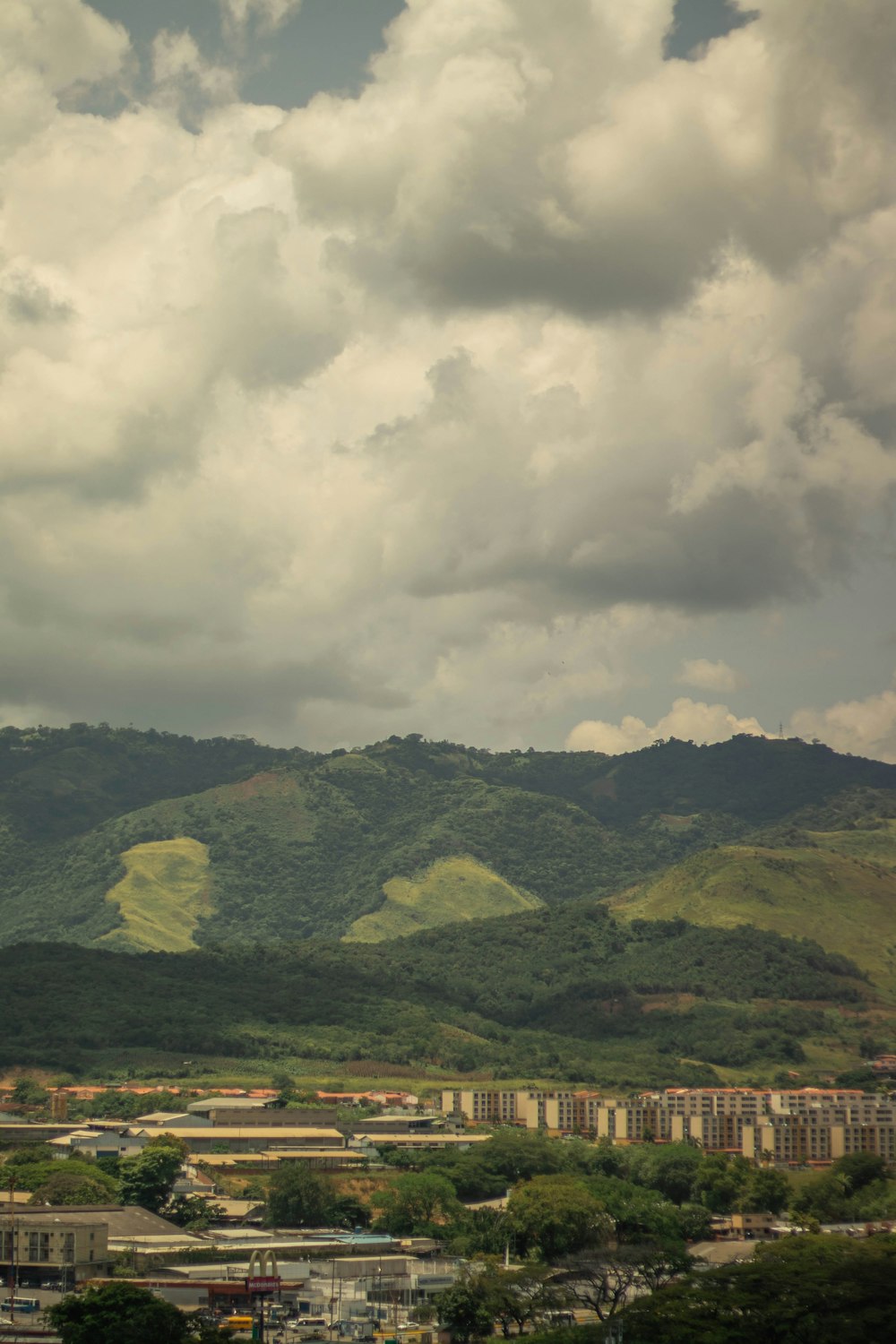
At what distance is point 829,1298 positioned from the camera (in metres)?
88.6

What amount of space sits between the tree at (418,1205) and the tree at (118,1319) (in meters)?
50.5

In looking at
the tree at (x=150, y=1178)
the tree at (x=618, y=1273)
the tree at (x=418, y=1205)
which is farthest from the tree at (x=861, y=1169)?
the tree at (x=150, y=1178)

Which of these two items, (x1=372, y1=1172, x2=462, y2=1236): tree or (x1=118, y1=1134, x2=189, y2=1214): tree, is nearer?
(x1=372, y1=1172, x2=462, y2=1236): tree

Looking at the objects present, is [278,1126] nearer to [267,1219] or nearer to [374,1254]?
[267,1219]

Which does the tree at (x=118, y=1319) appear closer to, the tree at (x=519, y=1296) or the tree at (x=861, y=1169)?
the tree at (x=519, y=1296)

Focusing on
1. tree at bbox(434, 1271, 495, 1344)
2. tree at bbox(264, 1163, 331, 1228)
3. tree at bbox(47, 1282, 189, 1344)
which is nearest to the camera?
tree at bbox(47, 1282, 189, 1344)

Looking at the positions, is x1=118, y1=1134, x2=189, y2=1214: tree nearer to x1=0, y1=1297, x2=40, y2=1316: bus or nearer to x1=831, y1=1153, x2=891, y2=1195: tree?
x1=0, y1=1297, x2=40, y2=1316: bus

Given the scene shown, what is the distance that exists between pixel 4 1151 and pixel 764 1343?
92.5 meters

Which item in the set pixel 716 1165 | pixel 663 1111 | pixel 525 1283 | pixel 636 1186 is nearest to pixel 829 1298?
pixel 525 1283

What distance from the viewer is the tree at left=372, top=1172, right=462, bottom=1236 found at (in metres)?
138

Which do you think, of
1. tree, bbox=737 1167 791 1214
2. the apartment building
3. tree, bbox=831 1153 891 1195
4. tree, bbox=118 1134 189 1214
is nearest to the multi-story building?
tree, bbox=831 1153 891 1195

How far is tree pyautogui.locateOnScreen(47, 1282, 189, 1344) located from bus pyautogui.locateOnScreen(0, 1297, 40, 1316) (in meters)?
13.6

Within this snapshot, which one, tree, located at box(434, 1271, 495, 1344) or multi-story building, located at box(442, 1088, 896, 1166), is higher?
multi-story building, located at box(442, 1088, 896, 1166)

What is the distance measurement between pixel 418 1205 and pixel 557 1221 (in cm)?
1716
